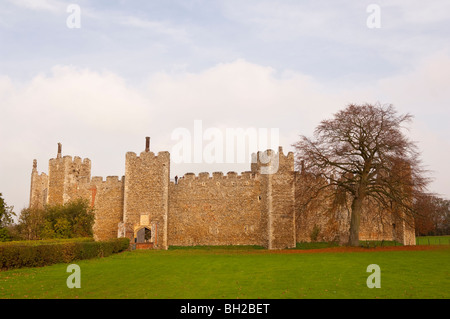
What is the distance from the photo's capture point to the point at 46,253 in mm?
20047

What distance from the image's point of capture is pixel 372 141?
27141mm

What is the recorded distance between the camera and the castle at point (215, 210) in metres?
33.2

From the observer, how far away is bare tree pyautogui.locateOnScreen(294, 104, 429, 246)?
26.6 metres

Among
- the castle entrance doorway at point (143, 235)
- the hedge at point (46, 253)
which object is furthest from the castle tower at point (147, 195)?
the hedge at point (46, 253)

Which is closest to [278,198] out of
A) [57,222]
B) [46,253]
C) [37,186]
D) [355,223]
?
[355,223]

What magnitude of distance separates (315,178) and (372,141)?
4.44 m

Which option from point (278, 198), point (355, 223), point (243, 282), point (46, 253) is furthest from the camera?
point (278, 198)

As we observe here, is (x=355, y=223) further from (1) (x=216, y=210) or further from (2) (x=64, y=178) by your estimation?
(2) (x=64, y=178)

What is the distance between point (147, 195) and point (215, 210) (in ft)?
20.2

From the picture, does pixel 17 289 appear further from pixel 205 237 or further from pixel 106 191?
pixel 106 191

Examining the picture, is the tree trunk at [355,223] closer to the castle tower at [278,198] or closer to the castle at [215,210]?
the castle at [215,210]

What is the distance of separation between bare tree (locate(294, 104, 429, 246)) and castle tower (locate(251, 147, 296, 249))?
456 cm

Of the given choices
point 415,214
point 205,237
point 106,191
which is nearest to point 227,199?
point 205,237

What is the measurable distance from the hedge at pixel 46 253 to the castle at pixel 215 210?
1010 cm
